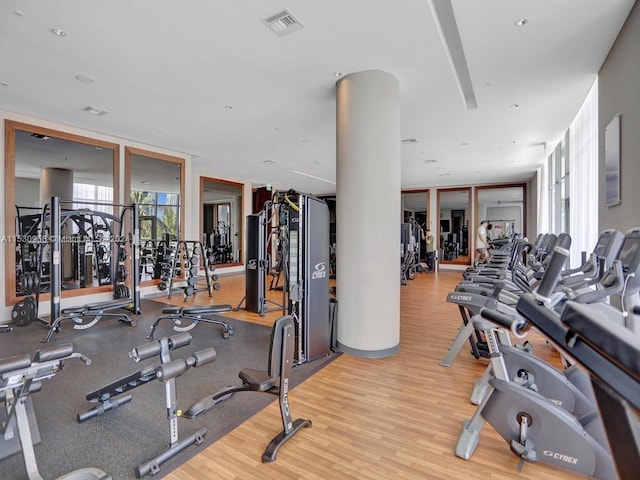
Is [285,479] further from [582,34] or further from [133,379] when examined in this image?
[582,34]

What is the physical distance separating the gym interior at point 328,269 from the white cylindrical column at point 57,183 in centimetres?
38

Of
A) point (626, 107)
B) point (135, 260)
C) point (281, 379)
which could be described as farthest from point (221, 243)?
point (626, 107)

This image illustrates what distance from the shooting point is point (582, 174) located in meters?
4.81

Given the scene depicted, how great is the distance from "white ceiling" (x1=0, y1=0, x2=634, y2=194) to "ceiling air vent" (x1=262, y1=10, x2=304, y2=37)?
58mm

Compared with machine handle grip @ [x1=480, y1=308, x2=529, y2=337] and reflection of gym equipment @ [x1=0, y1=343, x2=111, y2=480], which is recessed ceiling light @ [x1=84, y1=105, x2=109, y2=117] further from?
machine handle grip @ [x1=480, y1=308, x2=529, y2=337]

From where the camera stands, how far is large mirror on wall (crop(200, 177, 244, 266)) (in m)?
10.8

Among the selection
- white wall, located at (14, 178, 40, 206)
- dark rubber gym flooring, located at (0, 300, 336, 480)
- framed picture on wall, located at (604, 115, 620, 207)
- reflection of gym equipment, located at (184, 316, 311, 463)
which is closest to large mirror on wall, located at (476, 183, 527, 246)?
framed picture on wall, located at (604, 115, 620, 207)

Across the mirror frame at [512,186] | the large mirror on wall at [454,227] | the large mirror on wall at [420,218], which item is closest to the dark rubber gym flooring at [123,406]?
the large mirror on wall at [420,218]

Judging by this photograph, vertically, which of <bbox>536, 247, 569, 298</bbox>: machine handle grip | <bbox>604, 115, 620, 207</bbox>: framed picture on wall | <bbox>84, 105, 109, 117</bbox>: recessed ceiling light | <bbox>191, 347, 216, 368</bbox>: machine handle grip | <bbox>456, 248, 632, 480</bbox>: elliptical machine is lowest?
<bbox>456, 248, 632, 480</bbox>: elliptical machine

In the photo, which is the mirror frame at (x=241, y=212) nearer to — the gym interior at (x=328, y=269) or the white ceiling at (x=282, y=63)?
the gym interior at (x=328, y=269)

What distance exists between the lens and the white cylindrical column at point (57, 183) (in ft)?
25.1

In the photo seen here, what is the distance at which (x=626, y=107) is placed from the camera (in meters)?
3.00

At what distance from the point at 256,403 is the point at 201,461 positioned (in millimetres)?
700

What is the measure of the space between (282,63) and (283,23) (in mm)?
677
